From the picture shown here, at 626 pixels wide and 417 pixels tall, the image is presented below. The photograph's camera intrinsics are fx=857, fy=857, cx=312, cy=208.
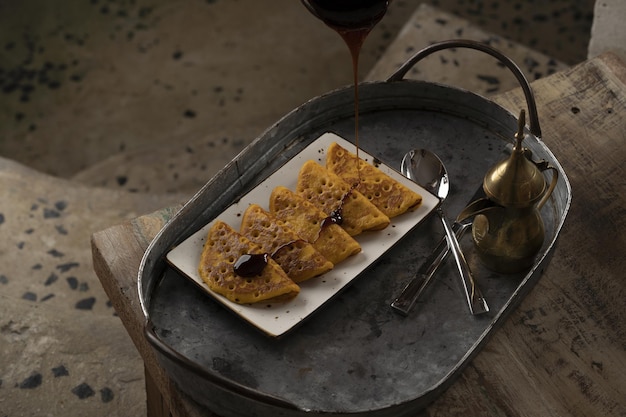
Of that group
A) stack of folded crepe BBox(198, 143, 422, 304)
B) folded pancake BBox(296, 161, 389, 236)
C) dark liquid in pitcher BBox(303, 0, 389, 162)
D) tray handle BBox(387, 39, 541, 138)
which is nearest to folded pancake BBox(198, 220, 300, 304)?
stack of folded crepe BBox(198, 143, 422, 304)

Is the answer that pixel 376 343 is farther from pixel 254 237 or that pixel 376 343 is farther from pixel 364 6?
pixel 364 6

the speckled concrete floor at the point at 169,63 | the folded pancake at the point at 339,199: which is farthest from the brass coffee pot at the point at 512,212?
the speckled concrete floor at the point at 169,63

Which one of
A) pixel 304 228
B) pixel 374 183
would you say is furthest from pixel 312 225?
pixel 374 183

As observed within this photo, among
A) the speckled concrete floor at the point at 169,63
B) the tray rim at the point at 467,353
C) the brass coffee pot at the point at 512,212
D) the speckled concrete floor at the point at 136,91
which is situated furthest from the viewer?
the speckled concrete floor at the point at 169,63

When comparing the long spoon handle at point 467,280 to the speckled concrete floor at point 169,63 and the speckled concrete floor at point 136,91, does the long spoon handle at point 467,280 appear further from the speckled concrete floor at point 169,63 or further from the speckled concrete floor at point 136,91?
the speckled concrete floor at point 169,63

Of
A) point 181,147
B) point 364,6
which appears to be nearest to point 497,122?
point 364,6

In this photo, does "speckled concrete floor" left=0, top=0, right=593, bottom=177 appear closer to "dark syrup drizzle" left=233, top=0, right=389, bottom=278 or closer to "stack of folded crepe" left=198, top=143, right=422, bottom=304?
"stack of folded crepe" left=198, top=143, right=422, bottom=304
